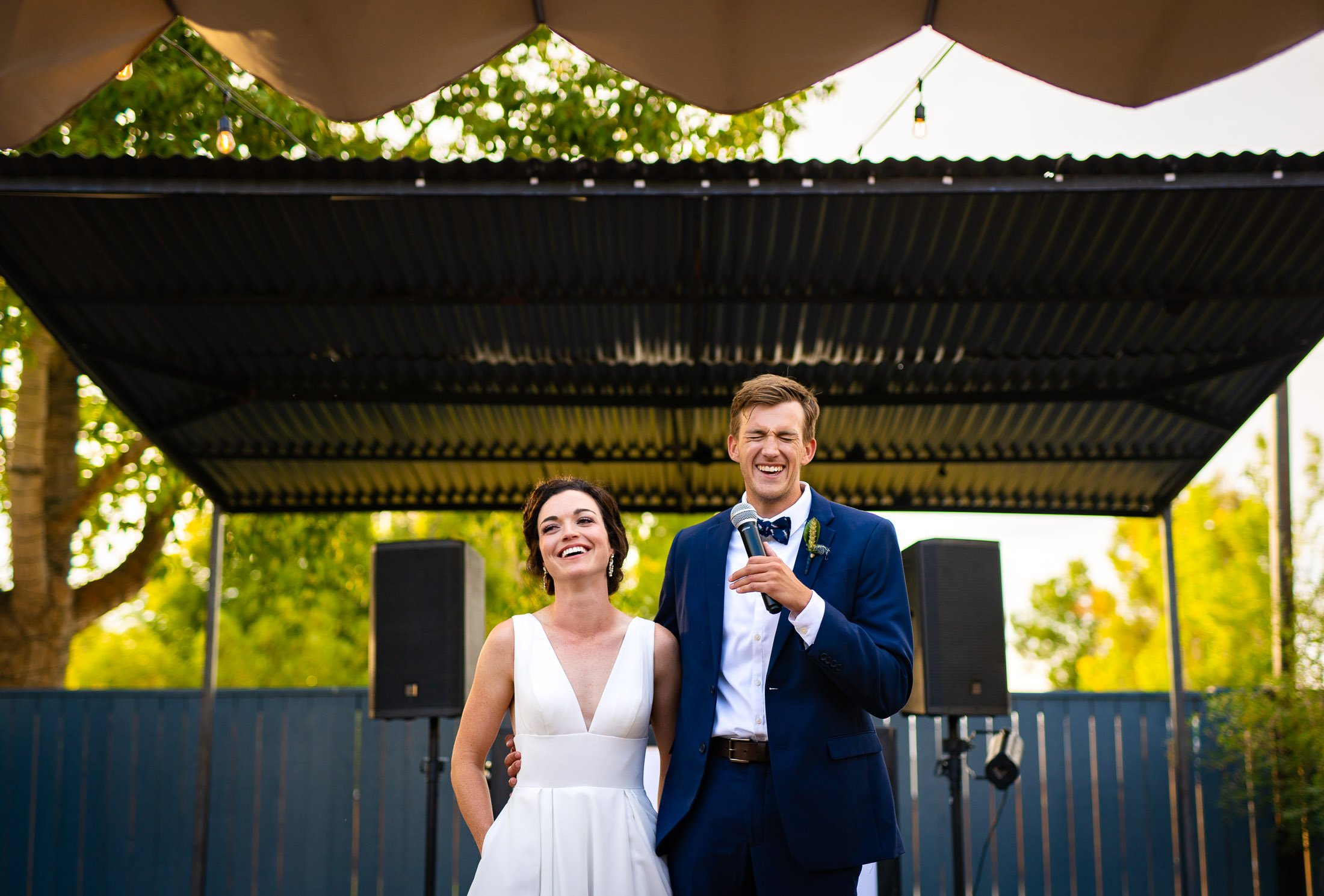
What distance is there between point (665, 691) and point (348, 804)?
540cm

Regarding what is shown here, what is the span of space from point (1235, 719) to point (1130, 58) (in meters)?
5.13

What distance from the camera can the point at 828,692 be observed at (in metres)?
2.52

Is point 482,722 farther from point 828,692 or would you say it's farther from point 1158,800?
point 1158,800

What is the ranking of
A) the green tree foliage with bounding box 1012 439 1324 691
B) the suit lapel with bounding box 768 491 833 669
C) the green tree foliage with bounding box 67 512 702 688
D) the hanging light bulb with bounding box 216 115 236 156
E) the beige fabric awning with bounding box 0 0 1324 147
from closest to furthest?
the suit lapel with bounding box 768 491 833 669 < the beige fabric awning with bounding box 0 0 1324 147 < the hanging light bulb with bounding box 216 115 236 156 < the green tree foliage with bounding box 67 512 702 688 < the green tree foliage with bounding box 1012 439 1324 691

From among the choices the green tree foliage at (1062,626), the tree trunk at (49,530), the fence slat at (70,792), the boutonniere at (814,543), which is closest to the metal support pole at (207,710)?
the fence slat at (70,792)

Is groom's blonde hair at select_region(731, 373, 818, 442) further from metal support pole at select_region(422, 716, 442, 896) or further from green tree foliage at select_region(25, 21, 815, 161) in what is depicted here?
green tree foliage at select_region(25, 21, 815, 161)

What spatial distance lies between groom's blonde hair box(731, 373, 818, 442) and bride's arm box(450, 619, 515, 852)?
80 centimetres

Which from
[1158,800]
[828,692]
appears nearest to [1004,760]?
[1158,800]

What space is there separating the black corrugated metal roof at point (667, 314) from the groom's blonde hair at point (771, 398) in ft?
6.80

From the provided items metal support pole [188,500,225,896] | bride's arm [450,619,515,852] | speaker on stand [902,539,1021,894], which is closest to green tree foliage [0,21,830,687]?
metal support pole [188,500,225,896]

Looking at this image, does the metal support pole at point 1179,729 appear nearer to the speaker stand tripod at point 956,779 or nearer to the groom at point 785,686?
the speaker stand tripod at point 956,779

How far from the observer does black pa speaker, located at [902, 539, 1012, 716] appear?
548 cm

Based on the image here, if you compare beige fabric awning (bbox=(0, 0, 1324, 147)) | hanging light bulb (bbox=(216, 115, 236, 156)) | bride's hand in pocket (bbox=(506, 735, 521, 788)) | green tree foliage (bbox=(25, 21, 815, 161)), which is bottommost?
bride's hand in pocket (bbox=(506, 735, 521, 788))

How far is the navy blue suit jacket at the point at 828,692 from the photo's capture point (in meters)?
2.41
